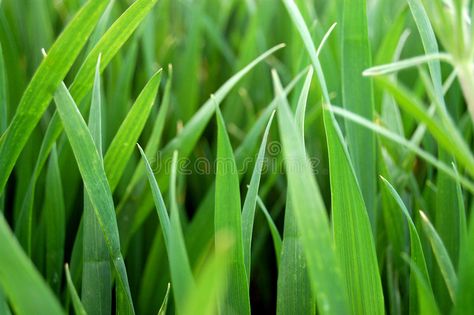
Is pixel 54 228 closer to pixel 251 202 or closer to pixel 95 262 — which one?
pixel 95 262

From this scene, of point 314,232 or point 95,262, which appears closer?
point 314,232

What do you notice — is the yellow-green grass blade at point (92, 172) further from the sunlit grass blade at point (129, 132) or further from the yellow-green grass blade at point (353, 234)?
the yellow-green grass blade at point (353, 234)

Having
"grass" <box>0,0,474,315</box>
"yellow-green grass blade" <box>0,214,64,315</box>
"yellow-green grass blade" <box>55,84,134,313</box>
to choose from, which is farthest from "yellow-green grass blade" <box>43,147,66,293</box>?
"yellow-green grass blade" <box>0,214,64,315</box>

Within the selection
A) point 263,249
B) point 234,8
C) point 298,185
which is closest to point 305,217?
point 298,185

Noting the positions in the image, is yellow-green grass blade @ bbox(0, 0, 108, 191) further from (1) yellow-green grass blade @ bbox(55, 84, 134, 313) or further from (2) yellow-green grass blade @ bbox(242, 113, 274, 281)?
(2) yellow-green grass blade @ bbox(242, 113, 274, 281)

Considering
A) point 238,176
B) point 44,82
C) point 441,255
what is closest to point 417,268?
point 441,255

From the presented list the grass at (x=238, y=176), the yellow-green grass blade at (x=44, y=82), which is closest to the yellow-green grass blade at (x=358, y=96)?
the grass at (x=238, y=176)

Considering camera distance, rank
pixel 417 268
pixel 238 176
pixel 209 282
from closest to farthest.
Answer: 1. pixel 209 282
2. pixel 417 268
3. pixel 238 176

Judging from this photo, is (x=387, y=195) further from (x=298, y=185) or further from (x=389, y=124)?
(x=298, y=185)
